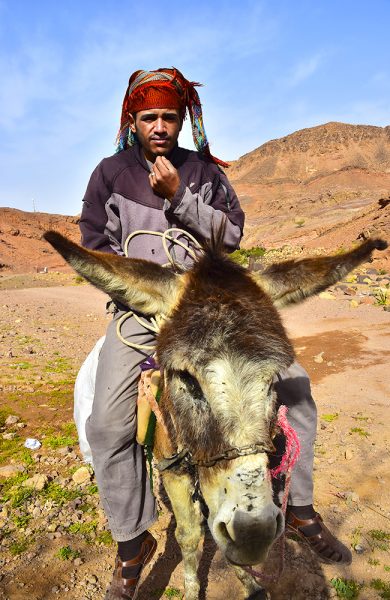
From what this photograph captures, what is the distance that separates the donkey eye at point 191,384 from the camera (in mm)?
2266

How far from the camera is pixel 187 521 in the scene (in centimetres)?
313

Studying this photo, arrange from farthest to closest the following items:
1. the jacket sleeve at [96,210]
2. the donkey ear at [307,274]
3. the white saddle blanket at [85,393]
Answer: the white saddle blanket at [85,393], the jacket sleeve at [96,210], the donkey ear at [307,274]

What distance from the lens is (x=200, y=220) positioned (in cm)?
322

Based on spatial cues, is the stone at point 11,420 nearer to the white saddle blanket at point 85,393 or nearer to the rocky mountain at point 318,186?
the white saddle blanket at point 85,393

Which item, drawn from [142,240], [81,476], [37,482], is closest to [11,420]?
[37,482]

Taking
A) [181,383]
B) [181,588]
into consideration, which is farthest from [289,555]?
[181,383]

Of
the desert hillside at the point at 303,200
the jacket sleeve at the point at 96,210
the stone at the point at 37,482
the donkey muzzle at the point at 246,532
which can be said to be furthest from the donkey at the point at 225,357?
the desert hillside at the point at 303,200

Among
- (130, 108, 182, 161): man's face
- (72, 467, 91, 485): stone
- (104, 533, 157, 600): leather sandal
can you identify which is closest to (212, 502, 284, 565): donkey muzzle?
(104, 533, 157, 600): leather sandal

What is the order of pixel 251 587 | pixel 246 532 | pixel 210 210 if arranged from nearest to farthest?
pixel 246 532
pixel 210 210
pixel 251 587

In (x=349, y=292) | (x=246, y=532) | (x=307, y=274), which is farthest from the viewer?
(x=349, y=292)

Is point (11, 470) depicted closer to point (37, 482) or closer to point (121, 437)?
point (37, 482)

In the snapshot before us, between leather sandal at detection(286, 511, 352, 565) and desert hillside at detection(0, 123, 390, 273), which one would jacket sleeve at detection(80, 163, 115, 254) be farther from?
desert hillside at detection(0, 123, 390, 273)

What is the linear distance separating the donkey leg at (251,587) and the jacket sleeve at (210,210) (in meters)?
2.77

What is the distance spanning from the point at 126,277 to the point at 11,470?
4190mm
